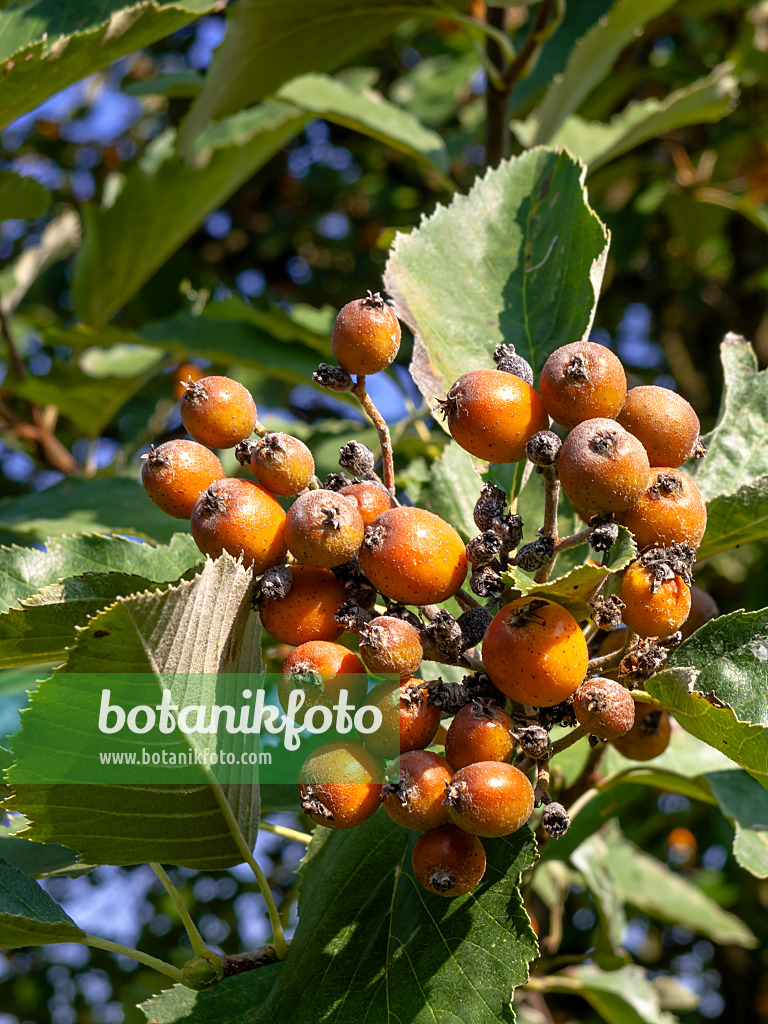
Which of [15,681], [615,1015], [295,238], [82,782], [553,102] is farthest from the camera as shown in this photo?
[295,238]

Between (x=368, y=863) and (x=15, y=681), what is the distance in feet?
3.85

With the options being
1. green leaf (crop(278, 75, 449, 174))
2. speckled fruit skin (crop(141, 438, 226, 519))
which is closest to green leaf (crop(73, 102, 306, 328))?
green leaf (crop(278, 75, 449, 174))

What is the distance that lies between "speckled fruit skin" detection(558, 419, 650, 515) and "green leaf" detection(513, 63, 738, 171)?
188 cm

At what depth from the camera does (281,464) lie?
1.17 metres

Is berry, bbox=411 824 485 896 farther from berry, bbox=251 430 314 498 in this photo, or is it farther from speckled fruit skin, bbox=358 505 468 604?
berry, bbox=251 430 314 498

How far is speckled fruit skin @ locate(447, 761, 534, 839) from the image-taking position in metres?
1.04

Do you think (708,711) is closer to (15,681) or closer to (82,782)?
(82,782)

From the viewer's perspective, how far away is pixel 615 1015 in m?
2.94

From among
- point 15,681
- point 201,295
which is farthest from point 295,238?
point 15,681

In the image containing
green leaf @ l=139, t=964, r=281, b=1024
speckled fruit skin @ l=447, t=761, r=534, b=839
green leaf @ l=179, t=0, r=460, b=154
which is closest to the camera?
speckled fruit skin @ l=447, t=761, r=534, b=839

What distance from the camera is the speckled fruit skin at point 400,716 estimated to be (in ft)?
3.64

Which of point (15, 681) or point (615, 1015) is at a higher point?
point (15, 681)

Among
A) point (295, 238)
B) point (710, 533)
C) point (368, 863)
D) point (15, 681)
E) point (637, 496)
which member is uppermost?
point (637, 496)

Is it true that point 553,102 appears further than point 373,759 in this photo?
Yes
